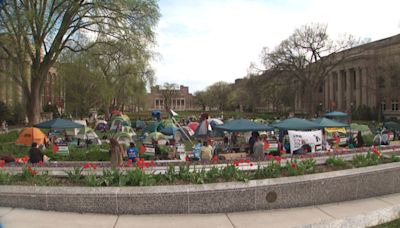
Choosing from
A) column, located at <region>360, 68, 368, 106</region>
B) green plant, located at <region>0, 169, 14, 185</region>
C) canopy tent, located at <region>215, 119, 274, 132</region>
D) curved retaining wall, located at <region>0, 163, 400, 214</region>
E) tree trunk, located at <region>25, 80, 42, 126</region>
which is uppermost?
column, located at <region>360, 68, 368, 106</region>

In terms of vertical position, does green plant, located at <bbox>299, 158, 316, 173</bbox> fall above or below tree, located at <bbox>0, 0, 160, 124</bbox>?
below

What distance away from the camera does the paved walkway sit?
5.95 metres

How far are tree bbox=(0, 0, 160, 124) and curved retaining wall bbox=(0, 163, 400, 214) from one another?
2162 centimetres

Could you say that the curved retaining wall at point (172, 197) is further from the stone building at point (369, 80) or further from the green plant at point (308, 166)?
the stone building at point (369, 80)

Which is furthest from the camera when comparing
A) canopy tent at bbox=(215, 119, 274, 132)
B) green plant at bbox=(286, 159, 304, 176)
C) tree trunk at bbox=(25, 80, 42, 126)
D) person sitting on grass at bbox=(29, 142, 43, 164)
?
tree trunk at bbox=(25, 80, 42, 126)

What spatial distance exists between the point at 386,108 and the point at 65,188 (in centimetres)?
6883

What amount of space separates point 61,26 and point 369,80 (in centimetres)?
5587

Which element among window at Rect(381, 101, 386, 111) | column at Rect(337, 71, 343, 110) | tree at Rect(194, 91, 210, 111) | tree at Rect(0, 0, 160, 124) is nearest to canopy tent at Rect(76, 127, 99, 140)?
tree at Rect(0, 0, 160, 124)

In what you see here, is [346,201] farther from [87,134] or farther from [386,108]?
[386,108]

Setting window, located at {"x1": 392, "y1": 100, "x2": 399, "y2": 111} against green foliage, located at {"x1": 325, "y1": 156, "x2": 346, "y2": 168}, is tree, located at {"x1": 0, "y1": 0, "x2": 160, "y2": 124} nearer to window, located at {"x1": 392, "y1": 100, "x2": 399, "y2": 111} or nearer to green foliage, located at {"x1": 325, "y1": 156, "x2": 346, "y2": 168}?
green foliage, located at {"x1": 325, "y1": 156, "x2": 346, "y2": 168}

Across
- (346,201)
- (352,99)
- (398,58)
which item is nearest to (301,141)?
(346,201)

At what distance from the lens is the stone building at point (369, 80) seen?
174 feet

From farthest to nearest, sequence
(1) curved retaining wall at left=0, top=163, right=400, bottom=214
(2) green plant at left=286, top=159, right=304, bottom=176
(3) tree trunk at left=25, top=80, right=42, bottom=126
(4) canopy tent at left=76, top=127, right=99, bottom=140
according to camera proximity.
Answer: (3) tree trunk at left=25, top=80, right=42, bottom=126, (4) canopy tent at left=76, top=127, right=99, bottom=140, (2) green plant at left=286, top=159, right=304, bottom=176, (1) curved retaining wall at left=0, top=163, right=400, bottom=214

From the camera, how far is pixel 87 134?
22656 mm
